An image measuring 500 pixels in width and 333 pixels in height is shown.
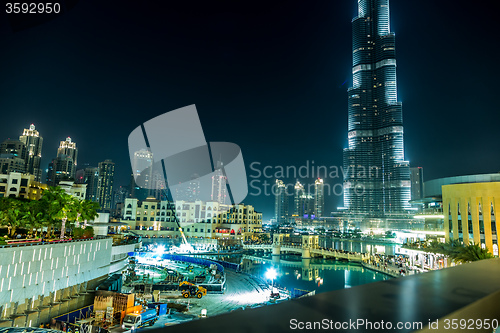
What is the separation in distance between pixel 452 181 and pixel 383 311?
138 feet

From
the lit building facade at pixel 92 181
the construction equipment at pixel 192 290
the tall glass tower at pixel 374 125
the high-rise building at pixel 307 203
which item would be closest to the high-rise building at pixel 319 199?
the high-rise building at pixel 307 203

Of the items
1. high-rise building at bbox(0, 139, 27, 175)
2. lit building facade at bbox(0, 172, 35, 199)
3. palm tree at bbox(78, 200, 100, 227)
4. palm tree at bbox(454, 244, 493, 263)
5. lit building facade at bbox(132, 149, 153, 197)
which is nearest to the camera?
palm tree at bbox(454, 244, 493, 263)

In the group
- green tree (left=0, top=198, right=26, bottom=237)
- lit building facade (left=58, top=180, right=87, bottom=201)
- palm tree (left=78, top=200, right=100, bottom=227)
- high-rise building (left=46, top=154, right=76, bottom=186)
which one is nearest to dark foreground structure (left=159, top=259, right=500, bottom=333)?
green tree (left=0, top=198, right=26, bottom=237)

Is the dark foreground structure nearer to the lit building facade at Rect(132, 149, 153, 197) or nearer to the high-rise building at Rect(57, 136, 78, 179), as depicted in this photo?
the high-rise building at Rect(57, 136, 78, 179)

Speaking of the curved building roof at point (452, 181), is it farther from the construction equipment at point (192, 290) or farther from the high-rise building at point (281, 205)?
the high-rise building at point (281, 205)

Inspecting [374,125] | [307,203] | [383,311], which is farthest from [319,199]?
[383,311]

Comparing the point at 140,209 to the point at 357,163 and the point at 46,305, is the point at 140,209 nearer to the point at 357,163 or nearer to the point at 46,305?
the point at 46,305

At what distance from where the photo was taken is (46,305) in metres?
15.8

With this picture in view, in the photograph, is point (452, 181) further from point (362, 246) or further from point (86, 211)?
point (362, 246)

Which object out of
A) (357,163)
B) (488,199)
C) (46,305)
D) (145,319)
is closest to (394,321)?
(145,319)

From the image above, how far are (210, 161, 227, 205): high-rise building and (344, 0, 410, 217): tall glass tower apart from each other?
4280 cm

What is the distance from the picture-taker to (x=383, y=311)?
1756 millimetres

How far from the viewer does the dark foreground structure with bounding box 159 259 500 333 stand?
4.82ft

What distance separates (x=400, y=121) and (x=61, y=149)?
113 meters
